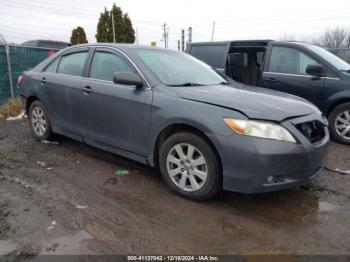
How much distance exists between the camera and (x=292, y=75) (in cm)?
638

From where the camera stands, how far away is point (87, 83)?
4586 mm

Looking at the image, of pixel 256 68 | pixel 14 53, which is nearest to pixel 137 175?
pixel 256 68

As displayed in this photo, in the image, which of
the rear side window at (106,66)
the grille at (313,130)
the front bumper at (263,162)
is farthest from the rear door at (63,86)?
the grille at (313,130)

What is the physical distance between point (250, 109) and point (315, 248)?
1326 millimetres

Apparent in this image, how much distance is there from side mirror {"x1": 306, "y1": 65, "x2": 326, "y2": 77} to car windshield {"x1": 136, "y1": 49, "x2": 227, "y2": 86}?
2.09 m

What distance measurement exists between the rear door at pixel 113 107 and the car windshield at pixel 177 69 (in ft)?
0.80

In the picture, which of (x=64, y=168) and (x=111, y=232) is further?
(x=64, y=168)

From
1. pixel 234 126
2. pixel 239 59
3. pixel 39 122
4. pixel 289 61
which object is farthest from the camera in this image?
pixel 239 59

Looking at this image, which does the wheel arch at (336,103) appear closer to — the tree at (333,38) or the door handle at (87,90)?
the door handle at (87,90)

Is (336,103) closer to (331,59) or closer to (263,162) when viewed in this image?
(331,59)

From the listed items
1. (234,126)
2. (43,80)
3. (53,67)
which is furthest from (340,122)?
(43,80)

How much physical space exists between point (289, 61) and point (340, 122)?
1.45m

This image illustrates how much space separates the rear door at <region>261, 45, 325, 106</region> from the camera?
Result: 6.12m

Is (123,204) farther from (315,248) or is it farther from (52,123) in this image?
(52,123)
